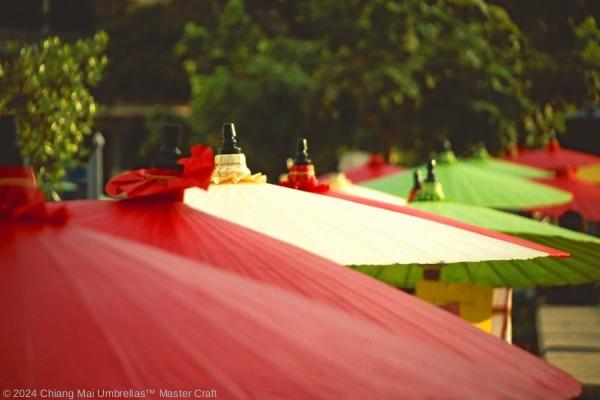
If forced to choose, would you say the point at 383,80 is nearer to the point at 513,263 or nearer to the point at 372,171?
the point at 372,171

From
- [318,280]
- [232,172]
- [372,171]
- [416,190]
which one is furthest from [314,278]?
[372,171]

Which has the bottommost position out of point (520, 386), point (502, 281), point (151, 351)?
point (502, 281)

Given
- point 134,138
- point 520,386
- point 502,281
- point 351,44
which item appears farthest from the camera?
point 134,138

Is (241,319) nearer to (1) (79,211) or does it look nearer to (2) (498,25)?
(1) (79,211)

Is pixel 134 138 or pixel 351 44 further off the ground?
pixel 351 44

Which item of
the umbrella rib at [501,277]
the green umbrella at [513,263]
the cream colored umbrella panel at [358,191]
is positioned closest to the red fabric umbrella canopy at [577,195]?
the cream colored umbrella panel at [358,191]

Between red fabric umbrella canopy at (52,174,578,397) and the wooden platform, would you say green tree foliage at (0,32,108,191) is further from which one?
the wooden platform

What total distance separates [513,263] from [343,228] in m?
2.20

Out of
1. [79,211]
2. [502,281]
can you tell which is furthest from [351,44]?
[79,211]

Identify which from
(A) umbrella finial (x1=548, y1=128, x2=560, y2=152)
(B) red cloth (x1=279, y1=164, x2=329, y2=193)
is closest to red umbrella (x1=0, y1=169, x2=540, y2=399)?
(B) red cloth (x1=279, y1=164, x2=329, y2=193)

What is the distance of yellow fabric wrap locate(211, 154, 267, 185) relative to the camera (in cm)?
508

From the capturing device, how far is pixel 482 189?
35.6 ft

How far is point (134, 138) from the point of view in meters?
32.2

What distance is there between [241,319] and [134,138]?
30.0m
